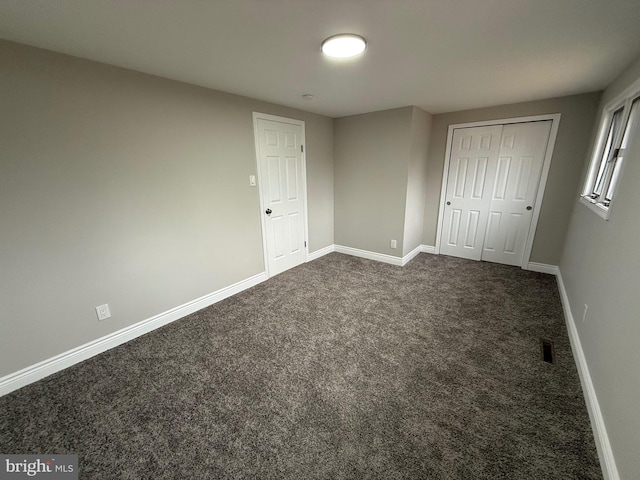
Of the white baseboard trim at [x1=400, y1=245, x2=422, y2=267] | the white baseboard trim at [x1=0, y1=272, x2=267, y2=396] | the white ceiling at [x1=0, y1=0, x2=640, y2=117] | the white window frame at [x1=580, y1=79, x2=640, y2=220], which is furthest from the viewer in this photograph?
the white baseboard trim at [x1=400, y1=245, x2=422, y2=267]

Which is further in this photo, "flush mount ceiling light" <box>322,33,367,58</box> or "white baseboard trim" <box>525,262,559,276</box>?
"white baseboard trim" <box>525,262,559,276</box>

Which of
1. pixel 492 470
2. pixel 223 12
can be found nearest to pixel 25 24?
pixel 223 12

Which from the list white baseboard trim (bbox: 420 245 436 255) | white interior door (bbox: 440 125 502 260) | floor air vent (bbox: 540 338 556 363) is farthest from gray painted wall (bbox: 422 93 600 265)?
floor air vent (bbox: 540 338 556 363)

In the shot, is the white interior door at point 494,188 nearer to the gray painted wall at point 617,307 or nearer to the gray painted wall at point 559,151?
the gray painted wall at point 559,151

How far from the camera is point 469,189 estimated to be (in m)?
3.83

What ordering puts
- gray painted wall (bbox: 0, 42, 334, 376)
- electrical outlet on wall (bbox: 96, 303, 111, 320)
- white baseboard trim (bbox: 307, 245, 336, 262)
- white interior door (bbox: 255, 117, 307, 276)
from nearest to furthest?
gray painted wall (bbox: 0, 42, 334, 376) < electrical outlet on wall (bbox: 96, 303, 111, 320) < white interior door (bbox: 255, 117, 307, 276) < white baseboard trim (bbox: 307, 245, 336, 262)

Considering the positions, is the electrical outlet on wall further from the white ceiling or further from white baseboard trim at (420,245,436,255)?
white baseboard trim at (420,245,436,255)

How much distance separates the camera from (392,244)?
3902 millimetres

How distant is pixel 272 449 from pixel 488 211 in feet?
12.9

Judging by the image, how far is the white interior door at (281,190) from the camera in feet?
10.4

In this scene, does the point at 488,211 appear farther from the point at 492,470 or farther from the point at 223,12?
the point at 223,12

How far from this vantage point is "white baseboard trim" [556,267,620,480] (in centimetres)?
120

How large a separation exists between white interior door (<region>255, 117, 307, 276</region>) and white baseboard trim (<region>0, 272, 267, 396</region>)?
0.83 meters

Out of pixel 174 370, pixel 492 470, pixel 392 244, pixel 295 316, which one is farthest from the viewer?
pixel 392 244
